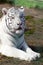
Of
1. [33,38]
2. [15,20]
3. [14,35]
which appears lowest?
[33,38]

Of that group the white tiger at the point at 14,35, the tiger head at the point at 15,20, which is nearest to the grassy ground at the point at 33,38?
the white tiger at the point at 14,35

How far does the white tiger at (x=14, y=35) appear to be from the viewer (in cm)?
650

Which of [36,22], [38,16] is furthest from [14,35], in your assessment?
[38,16]

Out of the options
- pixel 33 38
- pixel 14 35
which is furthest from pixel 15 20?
pixel 33 38

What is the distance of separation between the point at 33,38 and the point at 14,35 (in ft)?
5.52

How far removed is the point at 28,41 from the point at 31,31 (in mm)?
1095

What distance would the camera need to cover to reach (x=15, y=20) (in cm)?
654

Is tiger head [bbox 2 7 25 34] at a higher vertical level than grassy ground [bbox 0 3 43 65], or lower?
higher

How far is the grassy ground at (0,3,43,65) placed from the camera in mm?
6500

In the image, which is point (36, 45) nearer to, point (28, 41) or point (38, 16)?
point (28, 41)

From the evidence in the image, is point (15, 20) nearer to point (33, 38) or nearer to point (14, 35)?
point (14, 35)

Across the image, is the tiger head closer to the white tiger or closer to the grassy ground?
the white tiger

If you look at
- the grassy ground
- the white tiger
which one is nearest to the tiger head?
the white tiger

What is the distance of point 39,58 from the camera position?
6.64m
